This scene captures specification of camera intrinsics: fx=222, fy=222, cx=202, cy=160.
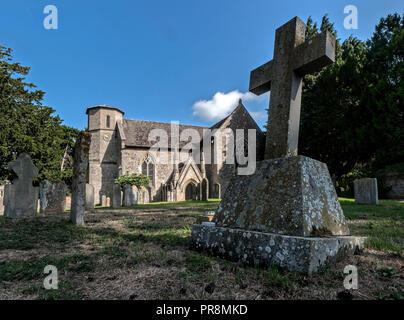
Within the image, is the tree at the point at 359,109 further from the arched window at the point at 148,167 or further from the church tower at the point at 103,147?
the church tower at the point at 103,147

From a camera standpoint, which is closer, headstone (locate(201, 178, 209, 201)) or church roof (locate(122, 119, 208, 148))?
headstone (locate(201, 178, 209, 201))

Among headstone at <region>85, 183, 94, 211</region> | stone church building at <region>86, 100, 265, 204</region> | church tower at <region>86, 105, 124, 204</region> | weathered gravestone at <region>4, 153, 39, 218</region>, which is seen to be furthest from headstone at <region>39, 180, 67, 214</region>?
church tower at <region>86, 105, 124, 204</region>

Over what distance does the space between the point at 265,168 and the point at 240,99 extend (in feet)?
83.9

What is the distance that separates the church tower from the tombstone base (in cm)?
2596

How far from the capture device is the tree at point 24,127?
18.5 meters

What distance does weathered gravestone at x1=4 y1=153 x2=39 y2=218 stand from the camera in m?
7.35

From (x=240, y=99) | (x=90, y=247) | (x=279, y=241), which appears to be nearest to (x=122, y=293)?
(x=279, y=241)

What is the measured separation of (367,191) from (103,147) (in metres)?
26.2

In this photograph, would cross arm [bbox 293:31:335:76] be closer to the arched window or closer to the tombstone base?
the tombstone base

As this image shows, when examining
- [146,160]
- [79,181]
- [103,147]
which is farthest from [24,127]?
[79,181]

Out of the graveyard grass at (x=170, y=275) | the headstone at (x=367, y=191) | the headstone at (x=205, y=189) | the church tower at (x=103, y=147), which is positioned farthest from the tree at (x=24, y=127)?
the headstone at (x=367, y=191)

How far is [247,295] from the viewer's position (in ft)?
5.70

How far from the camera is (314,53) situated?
9.55ft

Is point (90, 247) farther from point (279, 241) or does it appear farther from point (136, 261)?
point (279, 241)
